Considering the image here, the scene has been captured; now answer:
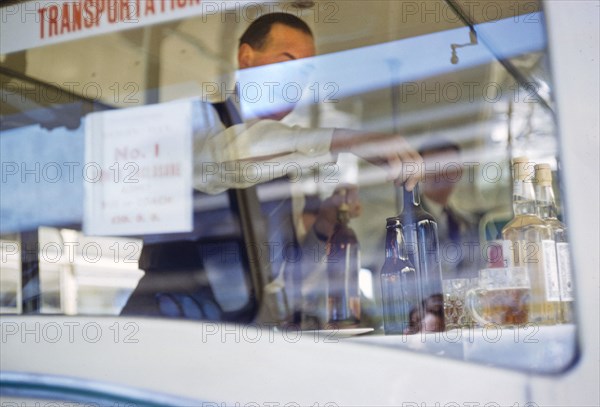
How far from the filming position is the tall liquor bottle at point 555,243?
1324mm

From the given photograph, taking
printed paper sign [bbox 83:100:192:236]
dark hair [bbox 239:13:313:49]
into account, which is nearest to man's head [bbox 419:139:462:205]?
dark hair [bbox 239:13:313:49]

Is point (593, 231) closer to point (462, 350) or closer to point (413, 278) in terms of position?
point (462, 350)

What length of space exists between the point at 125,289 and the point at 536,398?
933 millimetres

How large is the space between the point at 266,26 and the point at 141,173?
1.51 ft

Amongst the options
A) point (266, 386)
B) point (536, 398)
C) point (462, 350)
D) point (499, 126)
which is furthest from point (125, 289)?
point (499, 126)

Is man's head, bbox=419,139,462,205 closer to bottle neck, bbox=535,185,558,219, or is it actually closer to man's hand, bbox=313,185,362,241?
man's hand, bbox=313,185,362,241

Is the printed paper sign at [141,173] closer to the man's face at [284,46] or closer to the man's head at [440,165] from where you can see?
the man's face at [284,46]

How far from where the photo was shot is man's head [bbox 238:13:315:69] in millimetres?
1847

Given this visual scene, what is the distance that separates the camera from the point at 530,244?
1535 mm

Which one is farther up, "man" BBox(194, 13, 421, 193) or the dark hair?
the dark hair

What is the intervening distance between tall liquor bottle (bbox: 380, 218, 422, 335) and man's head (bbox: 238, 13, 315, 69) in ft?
1.54

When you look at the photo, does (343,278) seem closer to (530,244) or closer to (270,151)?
(270,151)

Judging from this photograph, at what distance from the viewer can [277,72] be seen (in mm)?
1923

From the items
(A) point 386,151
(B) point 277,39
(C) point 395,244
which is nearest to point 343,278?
(C) point 395,244
